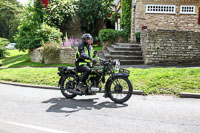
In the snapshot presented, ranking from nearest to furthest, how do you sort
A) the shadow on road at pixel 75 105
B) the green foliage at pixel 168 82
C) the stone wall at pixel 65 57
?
the shadow on road at pixel 75 105 → the green foliage at pixel 168 82 → the stone wall at pixel 65 57

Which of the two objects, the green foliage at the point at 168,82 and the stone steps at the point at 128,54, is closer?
the green foliage at the point at 168,82

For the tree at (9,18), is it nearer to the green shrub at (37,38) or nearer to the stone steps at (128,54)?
the green shrub at (37,38)

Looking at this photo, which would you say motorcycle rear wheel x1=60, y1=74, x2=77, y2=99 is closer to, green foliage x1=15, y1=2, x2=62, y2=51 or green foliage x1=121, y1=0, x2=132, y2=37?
green foliage x1=15, y1=2, x2=62, y2=51

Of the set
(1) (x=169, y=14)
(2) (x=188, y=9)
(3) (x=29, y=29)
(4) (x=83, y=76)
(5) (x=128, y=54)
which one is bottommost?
(4) (x=83, y=76)

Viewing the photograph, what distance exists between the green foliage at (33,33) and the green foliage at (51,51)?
5.83 ft

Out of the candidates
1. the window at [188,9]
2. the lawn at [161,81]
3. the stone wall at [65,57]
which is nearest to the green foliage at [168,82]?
the lawn at [161,81]

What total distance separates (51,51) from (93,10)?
1012 centimetres

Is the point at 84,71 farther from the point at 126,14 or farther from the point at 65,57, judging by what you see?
the point at 126,14

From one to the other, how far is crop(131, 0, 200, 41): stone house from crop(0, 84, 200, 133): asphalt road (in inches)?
457

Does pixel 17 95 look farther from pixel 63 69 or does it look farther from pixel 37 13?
pixel 37 13

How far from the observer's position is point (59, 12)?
77.7 ft

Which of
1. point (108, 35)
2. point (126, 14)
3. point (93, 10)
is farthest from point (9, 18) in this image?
point (108, 35)

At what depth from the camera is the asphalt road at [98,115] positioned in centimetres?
409

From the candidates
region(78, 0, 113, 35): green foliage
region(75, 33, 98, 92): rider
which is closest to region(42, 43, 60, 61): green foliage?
region(78, 0, 113, 35): green foliage
